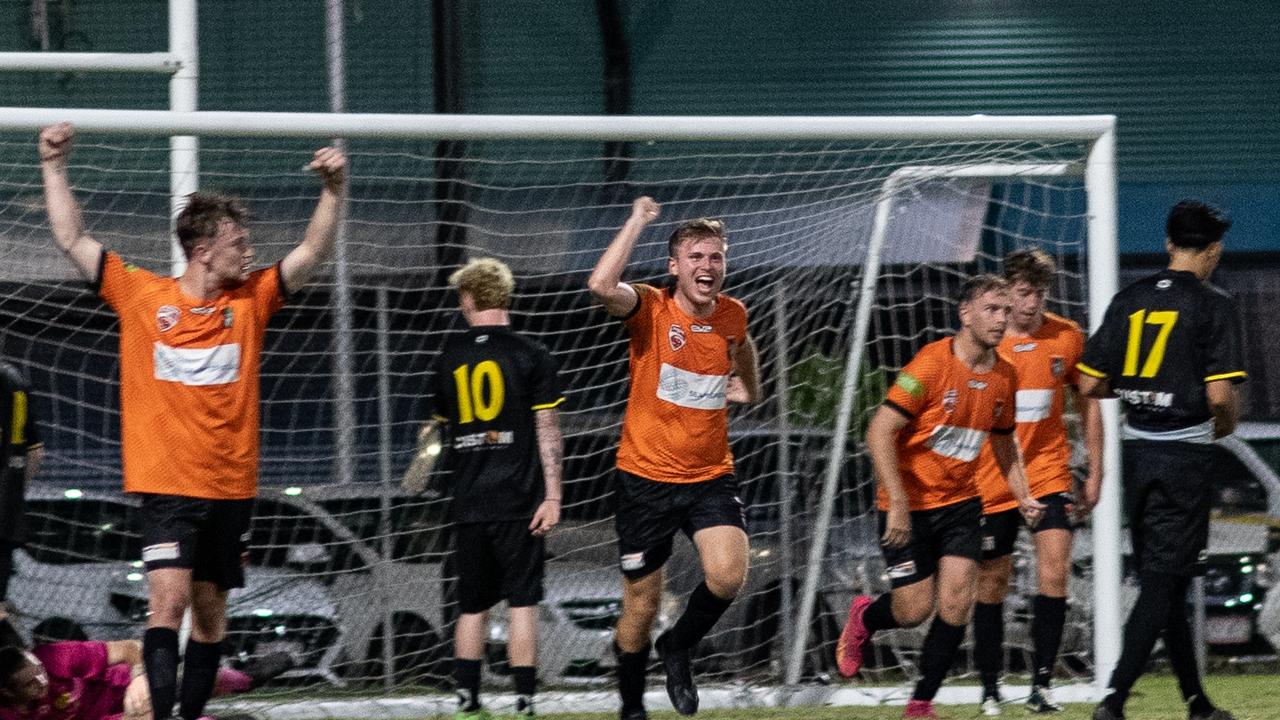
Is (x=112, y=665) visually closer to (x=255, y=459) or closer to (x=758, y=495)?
(x=255, y=459)

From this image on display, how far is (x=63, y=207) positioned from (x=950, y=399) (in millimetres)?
3553

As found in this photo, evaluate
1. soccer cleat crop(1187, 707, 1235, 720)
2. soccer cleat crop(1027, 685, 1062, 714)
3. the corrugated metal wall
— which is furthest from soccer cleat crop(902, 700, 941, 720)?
the corrugated metal wall

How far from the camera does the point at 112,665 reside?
7.27m

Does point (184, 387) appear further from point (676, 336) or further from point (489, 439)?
point (676, 336)

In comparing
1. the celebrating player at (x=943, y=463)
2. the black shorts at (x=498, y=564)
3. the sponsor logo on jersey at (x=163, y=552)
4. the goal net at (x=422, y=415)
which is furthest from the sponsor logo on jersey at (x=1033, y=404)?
the sponsor logo on jersey at (x=163, y=552)

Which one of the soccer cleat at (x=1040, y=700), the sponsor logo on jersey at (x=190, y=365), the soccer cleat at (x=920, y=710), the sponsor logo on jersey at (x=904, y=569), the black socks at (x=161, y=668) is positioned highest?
the sponsor logo on jersey at (x=190, y=365)

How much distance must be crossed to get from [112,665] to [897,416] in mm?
3480

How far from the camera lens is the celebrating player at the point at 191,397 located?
5730 mm

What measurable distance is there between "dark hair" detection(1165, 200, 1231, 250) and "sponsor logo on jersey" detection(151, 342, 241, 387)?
339 cm

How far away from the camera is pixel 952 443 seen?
7.09 m

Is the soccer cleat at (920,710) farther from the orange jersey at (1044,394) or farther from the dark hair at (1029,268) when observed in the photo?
the dark hair at (1029,268)

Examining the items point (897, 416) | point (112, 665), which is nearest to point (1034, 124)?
point (897, 416)

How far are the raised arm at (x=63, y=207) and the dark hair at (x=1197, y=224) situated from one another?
3803mm

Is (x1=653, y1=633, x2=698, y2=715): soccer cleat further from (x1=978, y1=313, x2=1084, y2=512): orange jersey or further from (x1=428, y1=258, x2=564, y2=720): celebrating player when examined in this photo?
(x1=978, y1=313, x2=1084, y2=512): orange jersey
